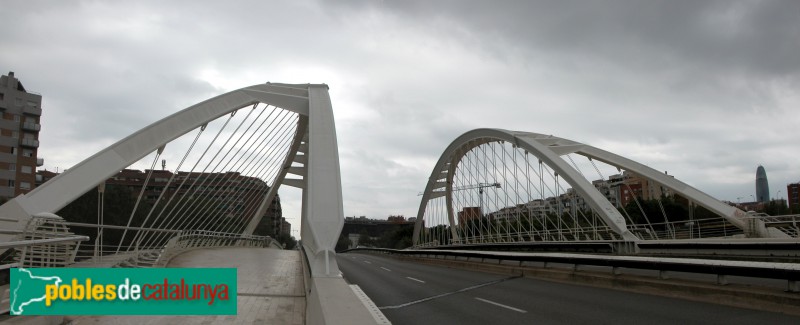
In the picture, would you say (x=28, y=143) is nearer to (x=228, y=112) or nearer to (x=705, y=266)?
(x=228, y=112)

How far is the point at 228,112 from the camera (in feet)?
56.4

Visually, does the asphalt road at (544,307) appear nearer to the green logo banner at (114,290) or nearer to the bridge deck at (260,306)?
the bridge deck at (260,306)

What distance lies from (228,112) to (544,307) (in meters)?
12.2

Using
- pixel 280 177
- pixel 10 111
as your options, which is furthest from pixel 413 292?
pixel 10 111

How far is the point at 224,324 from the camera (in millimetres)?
7523

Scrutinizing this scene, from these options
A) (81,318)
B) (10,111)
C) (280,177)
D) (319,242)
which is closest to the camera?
(81,318)

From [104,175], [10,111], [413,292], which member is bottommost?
[413,292]

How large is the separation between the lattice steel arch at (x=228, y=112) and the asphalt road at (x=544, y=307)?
2.26 m

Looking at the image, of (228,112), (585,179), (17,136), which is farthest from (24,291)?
(17,136)

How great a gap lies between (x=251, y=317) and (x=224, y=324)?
675 mm

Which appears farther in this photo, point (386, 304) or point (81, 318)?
point (386, 304)

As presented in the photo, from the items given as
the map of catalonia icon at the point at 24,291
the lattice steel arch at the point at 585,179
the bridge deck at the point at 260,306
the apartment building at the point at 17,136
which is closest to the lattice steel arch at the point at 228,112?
the bridge deck at the point at 260,306

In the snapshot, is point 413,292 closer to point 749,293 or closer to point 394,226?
point 749,293

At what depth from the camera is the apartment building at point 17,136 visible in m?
57.7
